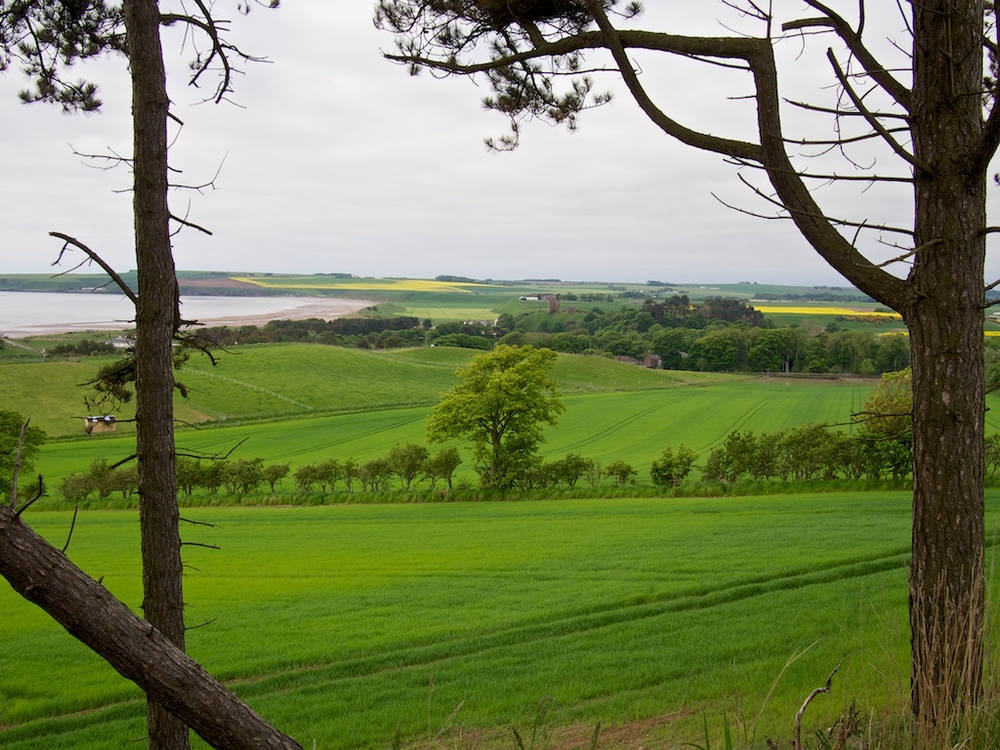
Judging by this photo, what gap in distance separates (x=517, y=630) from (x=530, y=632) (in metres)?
0.20

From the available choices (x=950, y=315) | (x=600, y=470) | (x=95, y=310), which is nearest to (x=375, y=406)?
(x=95, y=310)

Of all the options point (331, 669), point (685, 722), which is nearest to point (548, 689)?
point (685, 722)

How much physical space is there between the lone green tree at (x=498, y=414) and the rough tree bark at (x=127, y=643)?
92.0 ft

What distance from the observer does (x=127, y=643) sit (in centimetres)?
273

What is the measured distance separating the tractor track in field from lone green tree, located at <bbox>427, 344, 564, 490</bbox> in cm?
1861

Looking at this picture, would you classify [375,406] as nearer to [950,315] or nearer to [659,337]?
[659,337]

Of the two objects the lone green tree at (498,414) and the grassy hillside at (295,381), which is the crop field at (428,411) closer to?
the grassy hillside at (295,381)

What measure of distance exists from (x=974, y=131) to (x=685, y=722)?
16.2 ft

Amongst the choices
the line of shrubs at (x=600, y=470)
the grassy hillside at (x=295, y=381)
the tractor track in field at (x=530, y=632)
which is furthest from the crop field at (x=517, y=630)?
the grassy hillside at (x=295, y=381)

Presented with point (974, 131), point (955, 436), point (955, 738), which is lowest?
point (955, 738)

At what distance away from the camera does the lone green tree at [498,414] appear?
31.1 metres

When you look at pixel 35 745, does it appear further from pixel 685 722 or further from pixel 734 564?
pixel 734 564

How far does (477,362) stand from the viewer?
1289 inches

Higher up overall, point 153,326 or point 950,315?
point 950,315
